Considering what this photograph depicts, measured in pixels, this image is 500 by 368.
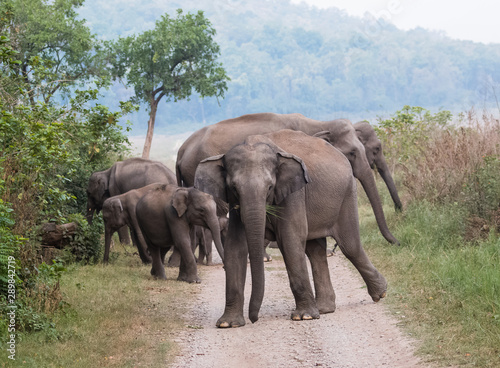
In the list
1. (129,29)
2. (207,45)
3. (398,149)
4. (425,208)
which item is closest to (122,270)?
(425,208)

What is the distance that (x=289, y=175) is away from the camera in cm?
795

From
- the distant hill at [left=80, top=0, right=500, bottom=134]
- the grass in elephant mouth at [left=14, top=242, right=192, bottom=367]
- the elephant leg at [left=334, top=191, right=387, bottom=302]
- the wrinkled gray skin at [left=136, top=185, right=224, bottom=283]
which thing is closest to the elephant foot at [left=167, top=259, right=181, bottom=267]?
the wrinkled gray skin at [left=136, top=185, right=224, bottom=283]

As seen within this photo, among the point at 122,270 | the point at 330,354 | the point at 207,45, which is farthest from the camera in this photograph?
the point at 207,45

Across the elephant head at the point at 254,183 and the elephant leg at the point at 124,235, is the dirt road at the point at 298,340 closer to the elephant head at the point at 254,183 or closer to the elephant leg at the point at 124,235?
the elephant head at the point at 254,183

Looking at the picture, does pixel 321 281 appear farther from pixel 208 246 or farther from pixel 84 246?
pixel 208 246

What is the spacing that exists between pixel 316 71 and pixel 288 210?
123 metres

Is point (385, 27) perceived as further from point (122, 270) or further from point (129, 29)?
point (122, 270)

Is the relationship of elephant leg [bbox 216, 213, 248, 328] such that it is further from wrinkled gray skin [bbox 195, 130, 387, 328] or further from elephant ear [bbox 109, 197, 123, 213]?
elephant ear [bbox 109, 197, 123, 213]

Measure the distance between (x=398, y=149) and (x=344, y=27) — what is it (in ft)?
472

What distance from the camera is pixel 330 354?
6.84m

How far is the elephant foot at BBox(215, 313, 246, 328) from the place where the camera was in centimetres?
802

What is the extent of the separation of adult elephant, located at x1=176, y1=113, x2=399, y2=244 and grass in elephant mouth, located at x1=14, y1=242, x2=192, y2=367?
275 centimetres

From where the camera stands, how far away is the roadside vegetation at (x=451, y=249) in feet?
22.2

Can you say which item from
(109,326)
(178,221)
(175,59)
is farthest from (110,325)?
(175,59)
